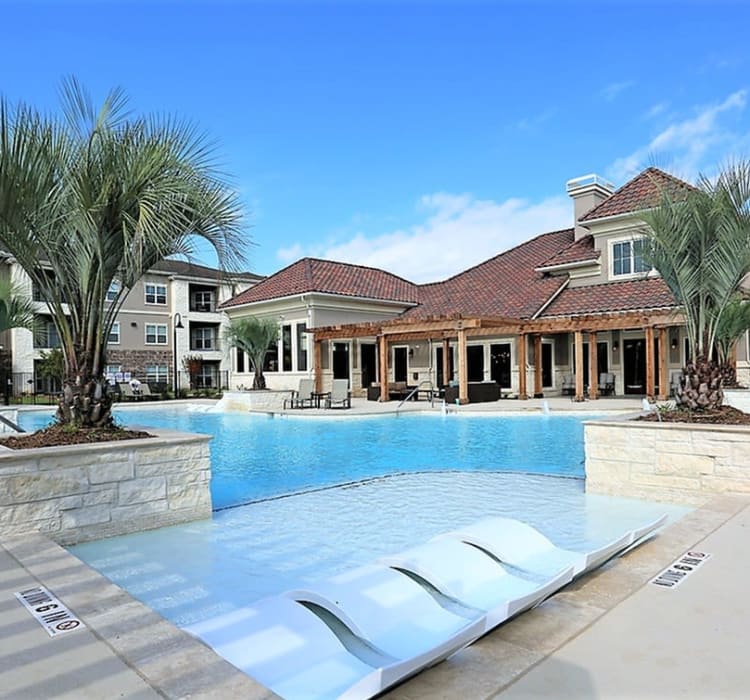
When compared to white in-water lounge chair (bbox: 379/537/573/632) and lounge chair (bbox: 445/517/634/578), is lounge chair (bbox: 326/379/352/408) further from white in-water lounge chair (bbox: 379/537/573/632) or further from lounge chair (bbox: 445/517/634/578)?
white in-water lounge chair (bbox: 379/537/573/632)

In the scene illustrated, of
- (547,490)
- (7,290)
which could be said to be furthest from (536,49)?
(7,290)

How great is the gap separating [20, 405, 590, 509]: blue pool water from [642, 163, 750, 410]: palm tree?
2.62m

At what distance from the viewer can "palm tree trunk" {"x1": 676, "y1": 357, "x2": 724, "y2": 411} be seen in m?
7.28

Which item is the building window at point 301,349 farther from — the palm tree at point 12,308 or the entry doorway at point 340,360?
the palm tree at point 12,308

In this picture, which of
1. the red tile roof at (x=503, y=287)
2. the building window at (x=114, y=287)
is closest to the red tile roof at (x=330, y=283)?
the red tile roof at (x=503, y=287)

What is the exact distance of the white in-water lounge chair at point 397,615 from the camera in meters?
2.58

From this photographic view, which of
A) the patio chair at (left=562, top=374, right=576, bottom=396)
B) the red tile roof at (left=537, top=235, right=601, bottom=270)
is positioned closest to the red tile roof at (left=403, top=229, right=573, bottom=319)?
the red tile roof at (left=537, top=235, right=601, bottom=270)

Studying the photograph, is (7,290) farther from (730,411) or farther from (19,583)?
(730,411)

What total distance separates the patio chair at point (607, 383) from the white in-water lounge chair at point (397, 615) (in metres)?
22.2

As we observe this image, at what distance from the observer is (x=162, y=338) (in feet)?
128

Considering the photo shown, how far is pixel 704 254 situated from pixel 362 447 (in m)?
7.83

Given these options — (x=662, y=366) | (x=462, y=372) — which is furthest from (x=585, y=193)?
(x=462, y=372)

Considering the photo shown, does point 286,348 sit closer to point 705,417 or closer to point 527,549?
point 705,417

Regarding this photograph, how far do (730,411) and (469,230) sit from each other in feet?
91.0
